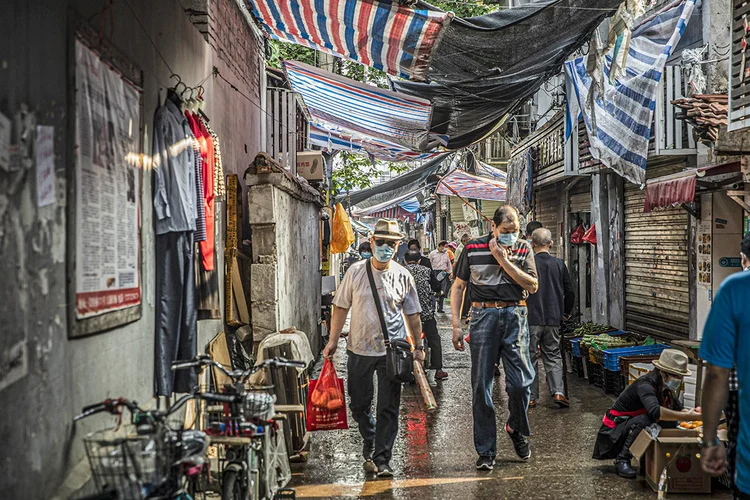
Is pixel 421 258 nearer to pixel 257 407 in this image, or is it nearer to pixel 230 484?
pixel 257 407

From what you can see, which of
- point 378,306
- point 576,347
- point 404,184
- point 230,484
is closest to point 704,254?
point 576,347

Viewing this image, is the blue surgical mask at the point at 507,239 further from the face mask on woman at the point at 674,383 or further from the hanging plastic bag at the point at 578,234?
the hanging plastic bag at the point at 578,234

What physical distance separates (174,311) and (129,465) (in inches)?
105

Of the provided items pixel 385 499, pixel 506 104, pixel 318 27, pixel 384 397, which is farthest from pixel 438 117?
pixel 385 499

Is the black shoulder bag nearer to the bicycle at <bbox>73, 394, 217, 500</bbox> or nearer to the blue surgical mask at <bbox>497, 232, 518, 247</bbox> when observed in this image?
the blue surgical mask at <bbox>497, 232, 518, 247</bbox>

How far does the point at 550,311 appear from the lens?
30.8 feet

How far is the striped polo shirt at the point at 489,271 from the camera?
6.78 meters

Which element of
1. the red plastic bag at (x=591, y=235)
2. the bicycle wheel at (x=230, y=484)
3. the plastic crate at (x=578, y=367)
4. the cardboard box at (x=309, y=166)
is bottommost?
the plastic crate at (x=578, y=367)

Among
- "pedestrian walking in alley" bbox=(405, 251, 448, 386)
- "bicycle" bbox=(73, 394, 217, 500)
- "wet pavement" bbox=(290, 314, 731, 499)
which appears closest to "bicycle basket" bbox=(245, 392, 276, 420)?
"bicycle" bbox=(73, 394, 217, 500)

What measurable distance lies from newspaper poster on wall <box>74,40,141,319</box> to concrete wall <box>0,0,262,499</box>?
17cm

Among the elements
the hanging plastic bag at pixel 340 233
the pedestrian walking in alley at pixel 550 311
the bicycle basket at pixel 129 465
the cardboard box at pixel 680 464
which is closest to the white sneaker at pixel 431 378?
the pedestrian walking in alley at pixel 550 311

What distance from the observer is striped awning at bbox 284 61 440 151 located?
10031 mm

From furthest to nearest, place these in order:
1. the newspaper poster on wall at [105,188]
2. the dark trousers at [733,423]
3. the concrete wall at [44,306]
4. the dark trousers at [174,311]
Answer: the dark trousers at [174,311] → the newspaper poster on wall at [105,188] → the dark trousers at [733,423] → the concrete wall at [44,306]

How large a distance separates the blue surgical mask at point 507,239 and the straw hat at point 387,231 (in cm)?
89
